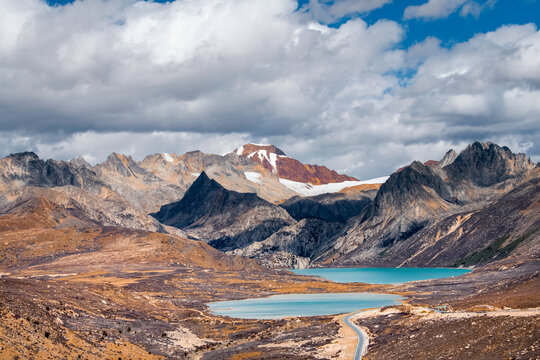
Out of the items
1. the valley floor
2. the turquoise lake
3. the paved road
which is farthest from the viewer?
the turquoise lake

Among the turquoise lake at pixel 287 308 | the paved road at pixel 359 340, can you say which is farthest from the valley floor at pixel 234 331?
the turquoise lake at pixel 287 308

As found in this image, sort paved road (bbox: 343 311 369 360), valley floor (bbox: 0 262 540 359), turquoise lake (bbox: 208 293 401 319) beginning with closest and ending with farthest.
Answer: valley floor (bbox: 0 262 540 359), paved road (bbox: 343 311 369 360), turquoise lake (bbox: 208 293 401 319)

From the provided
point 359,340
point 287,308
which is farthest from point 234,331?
point 287,308

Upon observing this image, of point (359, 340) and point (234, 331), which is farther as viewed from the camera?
point (234, 331)

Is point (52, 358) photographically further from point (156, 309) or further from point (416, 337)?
point (156, 309)

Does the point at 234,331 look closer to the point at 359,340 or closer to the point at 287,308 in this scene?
the point at 359,340

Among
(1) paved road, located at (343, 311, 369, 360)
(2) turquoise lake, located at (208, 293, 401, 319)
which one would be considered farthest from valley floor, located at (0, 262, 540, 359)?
(2) turquoise lake, located at (208, 293, 401, 319)

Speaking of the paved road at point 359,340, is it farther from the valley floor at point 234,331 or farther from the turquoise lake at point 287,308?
the turquoise lake at point 287,308

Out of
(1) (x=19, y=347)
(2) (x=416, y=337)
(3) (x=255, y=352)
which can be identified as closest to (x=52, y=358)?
(1) (x=19, y=347)

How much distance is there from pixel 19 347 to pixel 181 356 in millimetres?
29253

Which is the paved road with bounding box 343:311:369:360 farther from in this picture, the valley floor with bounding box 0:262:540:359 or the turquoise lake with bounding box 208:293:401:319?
the turquoise lake with bounding box 208:293:401:319

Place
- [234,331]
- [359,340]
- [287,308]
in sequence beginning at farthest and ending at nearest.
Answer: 1. [287,308]
2. [234,331]
3. [359,340]

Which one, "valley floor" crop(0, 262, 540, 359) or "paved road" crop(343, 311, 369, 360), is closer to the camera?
"valley floor" crop(0, 262, 540, 359)

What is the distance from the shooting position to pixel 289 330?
123 meters
